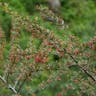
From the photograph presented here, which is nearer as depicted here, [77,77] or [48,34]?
[48,34]

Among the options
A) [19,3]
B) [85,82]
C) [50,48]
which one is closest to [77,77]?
[85,82]

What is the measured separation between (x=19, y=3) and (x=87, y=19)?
136 centimetres

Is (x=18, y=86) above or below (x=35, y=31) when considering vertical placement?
below

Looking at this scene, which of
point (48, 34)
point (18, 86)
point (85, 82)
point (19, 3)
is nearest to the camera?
point (48, 34)

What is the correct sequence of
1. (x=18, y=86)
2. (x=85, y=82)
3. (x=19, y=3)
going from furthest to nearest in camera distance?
(x=19, y=3) < (x=18, y=86) < (x=85, y=82)

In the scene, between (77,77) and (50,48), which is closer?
(50,48)

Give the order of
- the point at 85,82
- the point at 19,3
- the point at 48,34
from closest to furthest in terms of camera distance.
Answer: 1. the point at 48,34
2. the point at 85,82
3. the point at 19,3

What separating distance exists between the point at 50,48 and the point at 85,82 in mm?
590

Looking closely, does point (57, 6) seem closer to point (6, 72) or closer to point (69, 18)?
point (69, 18)

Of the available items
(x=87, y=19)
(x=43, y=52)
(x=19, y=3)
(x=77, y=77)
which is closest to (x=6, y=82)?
(x=43, y=52)

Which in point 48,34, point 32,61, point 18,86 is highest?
point 48,34

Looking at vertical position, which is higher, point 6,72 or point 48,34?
point 48,34

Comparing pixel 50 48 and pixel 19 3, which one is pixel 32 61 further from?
pixel 19 3

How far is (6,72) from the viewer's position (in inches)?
165
